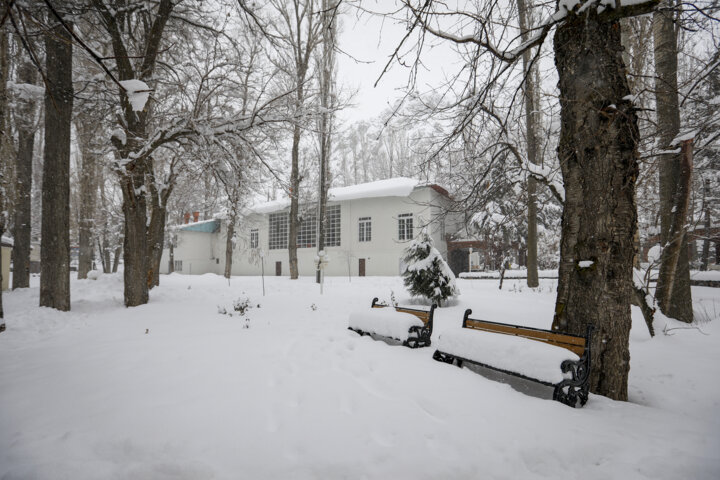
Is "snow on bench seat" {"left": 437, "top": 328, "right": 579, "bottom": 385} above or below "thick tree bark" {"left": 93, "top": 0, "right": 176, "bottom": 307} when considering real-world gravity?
below

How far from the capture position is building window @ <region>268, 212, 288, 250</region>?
25969 millimetres

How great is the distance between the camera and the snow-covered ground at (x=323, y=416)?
220 centimetres

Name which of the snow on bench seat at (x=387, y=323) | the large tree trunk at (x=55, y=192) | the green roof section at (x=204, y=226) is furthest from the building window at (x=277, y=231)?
the snow on bench seat at (x=387, y=323)

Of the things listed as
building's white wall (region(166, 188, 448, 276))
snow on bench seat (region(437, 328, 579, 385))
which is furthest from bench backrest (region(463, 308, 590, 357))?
building's white wall (region(166, 188, 448, 276))

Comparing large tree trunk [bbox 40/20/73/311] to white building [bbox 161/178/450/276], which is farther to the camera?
white building [bbox 161/178/450/276]

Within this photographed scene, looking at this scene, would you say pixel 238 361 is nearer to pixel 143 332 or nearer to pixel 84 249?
pixel 143 332

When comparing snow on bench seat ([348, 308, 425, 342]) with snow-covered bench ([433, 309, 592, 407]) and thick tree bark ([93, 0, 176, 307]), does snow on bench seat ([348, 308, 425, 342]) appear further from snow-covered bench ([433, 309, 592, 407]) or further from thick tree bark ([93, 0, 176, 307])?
thick tree bark ([93, 0, 176, 307])

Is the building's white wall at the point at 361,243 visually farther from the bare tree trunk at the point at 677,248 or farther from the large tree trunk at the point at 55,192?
the large tree trunk at the point at 55,192

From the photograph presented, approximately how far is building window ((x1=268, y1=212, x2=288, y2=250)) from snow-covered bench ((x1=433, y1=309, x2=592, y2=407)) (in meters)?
23.1

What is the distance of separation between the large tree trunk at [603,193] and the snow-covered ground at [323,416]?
643 mm

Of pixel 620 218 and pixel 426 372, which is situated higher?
pixel 620 218

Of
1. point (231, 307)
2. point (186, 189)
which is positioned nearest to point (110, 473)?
point (231, 307)

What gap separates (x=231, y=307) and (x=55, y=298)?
12.5 feet

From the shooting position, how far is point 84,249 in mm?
15828
